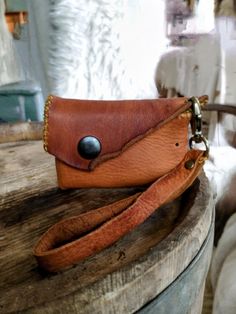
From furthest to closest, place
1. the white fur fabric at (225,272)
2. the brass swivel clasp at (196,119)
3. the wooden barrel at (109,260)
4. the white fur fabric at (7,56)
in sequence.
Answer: the white fur fabric at (7,56) < the white fur fabric at (225,272) < the brass swivel clasp at (196,119) < the wooden barrel at (109,260)

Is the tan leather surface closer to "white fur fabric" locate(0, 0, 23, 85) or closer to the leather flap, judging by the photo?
the leather flap

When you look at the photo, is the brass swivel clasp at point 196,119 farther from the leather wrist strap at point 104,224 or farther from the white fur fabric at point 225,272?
the white fur fabric at point 225,272

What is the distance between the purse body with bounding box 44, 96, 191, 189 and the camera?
0.43 metres

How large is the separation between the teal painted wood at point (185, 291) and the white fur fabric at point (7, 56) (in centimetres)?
93

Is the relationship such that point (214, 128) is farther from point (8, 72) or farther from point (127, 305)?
point (127, 305)

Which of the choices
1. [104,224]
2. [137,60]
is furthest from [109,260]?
[137,60]

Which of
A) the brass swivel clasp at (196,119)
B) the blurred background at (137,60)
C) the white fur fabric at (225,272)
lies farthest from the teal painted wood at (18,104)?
the brass swivel clasp at (196,119)

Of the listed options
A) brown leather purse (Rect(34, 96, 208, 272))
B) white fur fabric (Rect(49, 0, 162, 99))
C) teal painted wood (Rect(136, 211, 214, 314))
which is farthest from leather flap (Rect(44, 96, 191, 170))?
white fur fabric (Rect(49, 0, 162, 99))

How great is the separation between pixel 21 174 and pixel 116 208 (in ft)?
0.72

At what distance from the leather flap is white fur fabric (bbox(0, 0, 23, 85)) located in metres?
0.77

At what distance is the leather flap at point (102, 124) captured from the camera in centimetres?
43

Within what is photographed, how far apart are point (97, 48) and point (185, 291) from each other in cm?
69

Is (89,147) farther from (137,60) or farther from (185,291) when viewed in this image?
(137,60)

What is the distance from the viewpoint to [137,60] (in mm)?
1004
